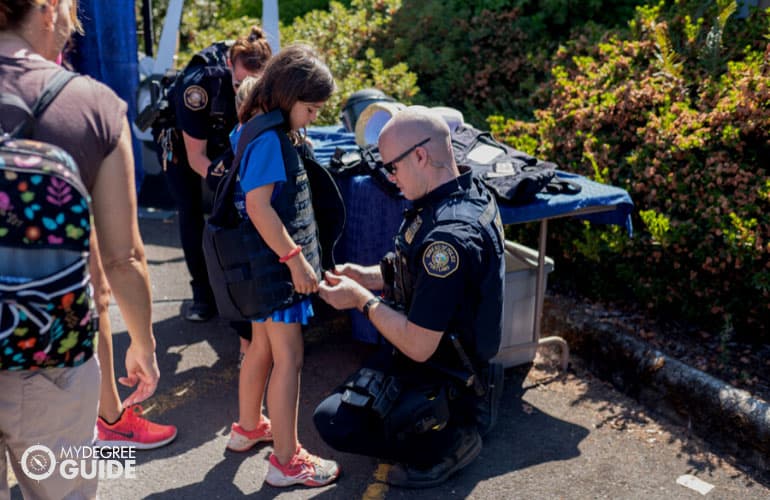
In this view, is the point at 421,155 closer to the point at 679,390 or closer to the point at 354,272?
the point at 354,272

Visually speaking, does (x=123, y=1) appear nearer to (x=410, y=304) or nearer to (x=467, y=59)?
(x=467, y=59)

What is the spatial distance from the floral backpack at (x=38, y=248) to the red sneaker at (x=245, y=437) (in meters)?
1.79

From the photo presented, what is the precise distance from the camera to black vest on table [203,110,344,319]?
2914mm

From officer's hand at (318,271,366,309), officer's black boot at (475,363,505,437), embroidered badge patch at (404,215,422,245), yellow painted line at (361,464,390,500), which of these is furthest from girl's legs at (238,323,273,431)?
officer's black boot at (475,363,505,437)

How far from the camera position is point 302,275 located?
2.92 metres

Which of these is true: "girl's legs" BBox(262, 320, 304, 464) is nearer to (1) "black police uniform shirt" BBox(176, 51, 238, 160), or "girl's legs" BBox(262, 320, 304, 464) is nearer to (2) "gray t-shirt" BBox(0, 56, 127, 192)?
(2) "gray t-shirt" BBox(0, 56, 127, 192)

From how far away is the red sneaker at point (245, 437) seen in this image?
3467 mm

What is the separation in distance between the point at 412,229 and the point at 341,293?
1.21 feet

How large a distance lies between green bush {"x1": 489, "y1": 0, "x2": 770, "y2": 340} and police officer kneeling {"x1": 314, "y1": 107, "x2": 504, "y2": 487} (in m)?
1.42

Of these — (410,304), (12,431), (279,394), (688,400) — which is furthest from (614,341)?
(12,431)

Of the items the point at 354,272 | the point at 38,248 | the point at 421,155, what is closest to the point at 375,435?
the point at 354,272

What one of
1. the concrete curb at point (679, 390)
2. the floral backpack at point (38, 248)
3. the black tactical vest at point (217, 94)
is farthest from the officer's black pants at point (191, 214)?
the floral backpack at point (38, 248)

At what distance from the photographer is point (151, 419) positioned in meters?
3.78

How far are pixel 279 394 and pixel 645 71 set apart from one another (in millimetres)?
3422
